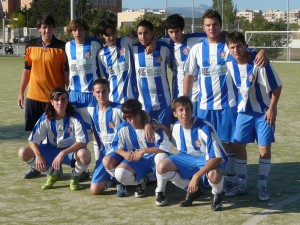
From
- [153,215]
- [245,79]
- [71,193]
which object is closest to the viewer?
[153,215]

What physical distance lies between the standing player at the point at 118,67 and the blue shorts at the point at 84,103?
0.29m

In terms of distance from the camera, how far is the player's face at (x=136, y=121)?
5465mm

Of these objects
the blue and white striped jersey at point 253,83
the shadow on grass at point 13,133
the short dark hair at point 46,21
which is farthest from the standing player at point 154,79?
the shadow on grass at point 13,133

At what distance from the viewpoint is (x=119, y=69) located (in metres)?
6.45

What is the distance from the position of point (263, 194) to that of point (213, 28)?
1616 mm

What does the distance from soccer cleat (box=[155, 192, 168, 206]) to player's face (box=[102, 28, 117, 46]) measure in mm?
1821

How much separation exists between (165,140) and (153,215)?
79 centimetres

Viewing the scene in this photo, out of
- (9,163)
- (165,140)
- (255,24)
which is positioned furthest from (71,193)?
(255,24)

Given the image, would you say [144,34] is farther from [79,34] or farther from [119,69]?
[79,34]

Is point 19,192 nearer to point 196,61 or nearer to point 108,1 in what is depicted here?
point 196,61

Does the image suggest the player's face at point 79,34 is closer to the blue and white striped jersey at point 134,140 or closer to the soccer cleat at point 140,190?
the blue and white striped jersey at point 134,140

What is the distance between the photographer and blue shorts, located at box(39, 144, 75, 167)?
602 centimetres

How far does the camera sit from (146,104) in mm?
6500

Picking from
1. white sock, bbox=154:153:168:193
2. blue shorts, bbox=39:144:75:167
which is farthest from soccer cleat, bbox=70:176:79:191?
white sock, bbox=154:153:168:193
